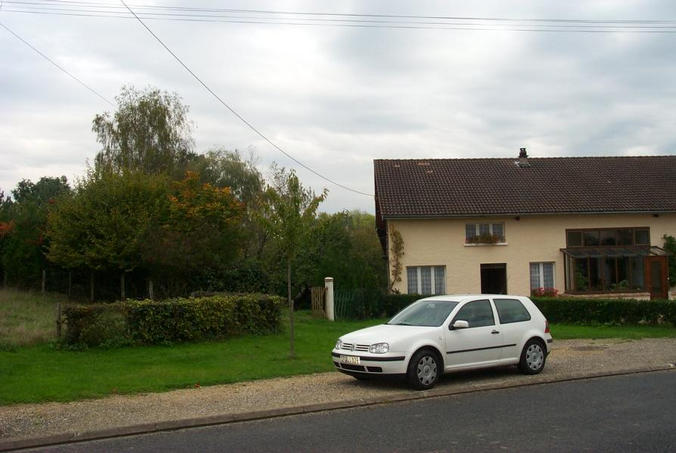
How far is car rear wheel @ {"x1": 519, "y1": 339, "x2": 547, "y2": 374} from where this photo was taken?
41.4 ft

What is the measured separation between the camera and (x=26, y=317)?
20.9 meters

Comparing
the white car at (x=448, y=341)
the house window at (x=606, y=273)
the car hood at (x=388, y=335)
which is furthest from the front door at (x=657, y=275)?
the car hood at (x=388, y=335)

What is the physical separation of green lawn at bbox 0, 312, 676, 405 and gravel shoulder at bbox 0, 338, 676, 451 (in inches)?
18.1

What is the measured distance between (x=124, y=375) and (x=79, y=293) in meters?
19.2

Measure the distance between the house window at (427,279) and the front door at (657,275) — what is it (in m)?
8.87

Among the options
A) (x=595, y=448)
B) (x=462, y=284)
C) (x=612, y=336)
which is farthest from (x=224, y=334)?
(x=462, y=284)

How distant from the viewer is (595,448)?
723 centimetres

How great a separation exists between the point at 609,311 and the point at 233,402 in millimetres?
15681

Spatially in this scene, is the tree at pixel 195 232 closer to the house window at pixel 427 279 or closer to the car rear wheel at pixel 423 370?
the house window at pixel 427 279

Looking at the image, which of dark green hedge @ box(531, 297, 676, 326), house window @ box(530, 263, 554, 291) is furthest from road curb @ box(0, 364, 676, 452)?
house window @ box(530, 263, 554, 291)

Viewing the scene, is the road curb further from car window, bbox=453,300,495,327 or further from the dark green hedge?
the dark green hedge

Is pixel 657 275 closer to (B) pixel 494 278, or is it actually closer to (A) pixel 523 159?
(B) pixel 494 278

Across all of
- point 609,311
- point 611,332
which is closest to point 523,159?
point 609,311

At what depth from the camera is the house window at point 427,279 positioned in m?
30.4
